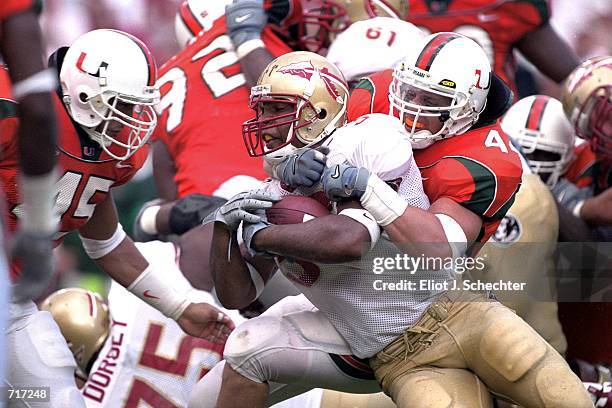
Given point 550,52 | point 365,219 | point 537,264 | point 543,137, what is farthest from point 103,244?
point 550,52

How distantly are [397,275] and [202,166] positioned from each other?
77.9 inches

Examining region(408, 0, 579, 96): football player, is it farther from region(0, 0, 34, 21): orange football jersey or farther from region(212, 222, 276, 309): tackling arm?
region(0, 0, 34, 21): orange football jersey

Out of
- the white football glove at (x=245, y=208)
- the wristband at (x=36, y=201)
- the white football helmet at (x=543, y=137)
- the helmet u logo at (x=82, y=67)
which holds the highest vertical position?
the wristband at (x=36, y=201)

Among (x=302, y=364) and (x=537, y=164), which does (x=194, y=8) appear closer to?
(x=537, y=164)

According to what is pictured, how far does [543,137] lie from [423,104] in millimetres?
1588

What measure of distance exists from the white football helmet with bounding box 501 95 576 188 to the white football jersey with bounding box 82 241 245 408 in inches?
56.0

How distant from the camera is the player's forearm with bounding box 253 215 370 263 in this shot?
3.67m

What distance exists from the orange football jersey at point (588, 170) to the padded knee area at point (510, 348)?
6.16ft

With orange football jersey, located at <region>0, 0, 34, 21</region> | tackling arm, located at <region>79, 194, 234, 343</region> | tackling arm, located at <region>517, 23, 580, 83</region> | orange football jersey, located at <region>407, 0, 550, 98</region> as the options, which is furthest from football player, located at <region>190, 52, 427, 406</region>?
tackling arm, located at <region>517, 23, 580, 83</region>

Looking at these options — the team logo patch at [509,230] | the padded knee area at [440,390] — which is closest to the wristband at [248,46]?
the team logo patch at [509,230]

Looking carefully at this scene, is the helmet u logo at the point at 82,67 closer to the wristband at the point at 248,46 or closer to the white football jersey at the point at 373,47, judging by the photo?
the white football jersey at the point at 373,47

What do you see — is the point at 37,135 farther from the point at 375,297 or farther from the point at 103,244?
the point at 103,244

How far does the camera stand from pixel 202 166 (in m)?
5.67

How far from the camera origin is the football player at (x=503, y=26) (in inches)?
248
